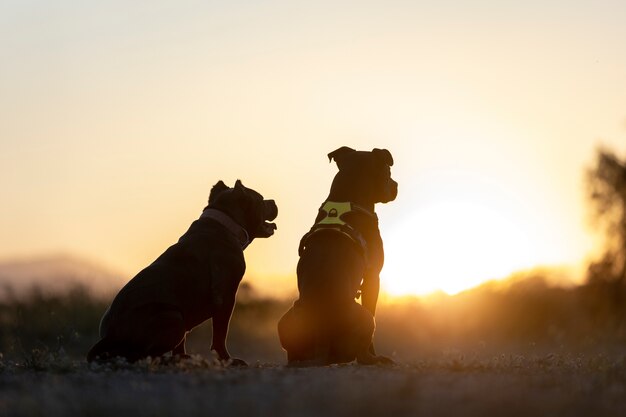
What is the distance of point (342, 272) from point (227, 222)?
204 centimetres

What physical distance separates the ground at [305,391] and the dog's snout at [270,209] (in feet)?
13.8

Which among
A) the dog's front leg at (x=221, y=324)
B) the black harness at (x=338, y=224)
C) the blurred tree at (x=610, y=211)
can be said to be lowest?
the dog's front leg at (x=221, y=324)

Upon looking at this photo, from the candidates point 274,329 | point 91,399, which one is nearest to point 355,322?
point 91,399

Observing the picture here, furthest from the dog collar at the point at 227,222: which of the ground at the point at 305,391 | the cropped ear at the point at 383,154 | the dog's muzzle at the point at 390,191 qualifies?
the ground at the point at 305,391

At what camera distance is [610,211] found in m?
25.6

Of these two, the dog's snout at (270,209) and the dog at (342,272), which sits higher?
the dog's snout at (270,209)

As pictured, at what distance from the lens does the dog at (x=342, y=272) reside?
40.1 feet

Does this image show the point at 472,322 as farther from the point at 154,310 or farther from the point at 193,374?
the point at 193,374

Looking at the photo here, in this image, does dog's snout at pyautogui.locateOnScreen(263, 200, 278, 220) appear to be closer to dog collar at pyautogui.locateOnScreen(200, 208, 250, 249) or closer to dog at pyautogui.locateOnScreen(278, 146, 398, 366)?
dog collar at pyautogui.locateOnScreen(200, 208, 250, 249)

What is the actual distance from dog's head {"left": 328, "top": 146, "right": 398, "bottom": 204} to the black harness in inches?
14.6

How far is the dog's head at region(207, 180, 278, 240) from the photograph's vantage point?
1438 cm

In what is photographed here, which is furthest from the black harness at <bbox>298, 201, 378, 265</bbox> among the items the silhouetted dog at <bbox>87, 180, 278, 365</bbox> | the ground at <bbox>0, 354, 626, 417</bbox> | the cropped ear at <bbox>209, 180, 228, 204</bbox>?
the ground at <bbox>0, 354, 626, 417</bbox>

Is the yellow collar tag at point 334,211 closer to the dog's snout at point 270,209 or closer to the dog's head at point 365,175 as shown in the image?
the dog's head at point 365,175

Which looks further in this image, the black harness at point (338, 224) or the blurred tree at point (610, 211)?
the blurred tree at point (610, 211)
